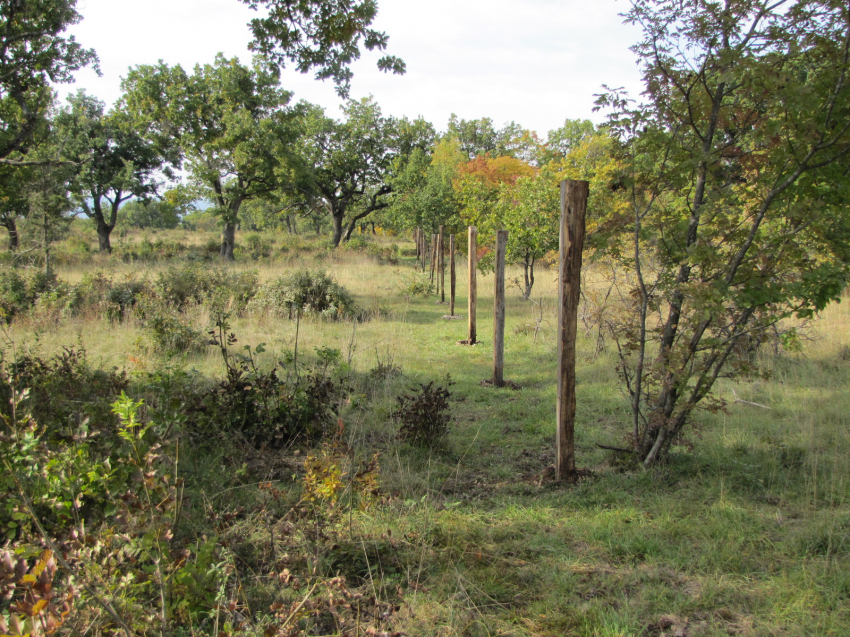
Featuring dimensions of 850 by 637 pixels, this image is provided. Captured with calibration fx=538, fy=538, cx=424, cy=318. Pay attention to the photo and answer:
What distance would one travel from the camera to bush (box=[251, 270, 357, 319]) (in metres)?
11.7

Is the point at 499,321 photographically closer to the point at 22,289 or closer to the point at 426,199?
the point at 22,289

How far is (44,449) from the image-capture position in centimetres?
257

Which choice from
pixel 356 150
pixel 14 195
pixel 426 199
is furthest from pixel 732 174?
pixel 356 150

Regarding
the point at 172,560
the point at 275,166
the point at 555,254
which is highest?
the point at 275,166

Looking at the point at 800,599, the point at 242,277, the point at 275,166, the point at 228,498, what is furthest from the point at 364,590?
the point at 275,166

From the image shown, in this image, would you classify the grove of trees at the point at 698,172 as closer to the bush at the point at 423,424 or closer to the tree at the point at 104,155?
the bush at the point at 423,424

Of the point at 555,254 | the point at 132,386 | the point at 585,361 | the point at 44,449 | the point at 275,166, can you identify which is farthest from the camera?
the point at 275,166

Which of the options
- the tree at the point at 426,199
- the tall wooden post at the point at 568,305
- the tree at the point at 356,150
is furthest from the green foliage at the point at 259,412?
the tree at the point at 356,150

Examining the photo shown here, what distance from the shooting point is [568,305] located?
425 centimetres

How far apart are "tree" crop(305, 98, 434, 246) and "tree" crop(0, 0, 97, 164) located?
25630 millimetres

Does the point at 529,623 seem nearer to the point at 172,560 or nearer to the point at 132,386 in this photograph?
the point at 172,560

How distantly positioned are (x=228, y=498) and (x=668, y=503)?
3.06 meters

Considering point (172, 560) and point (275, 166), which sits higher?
point (275, 166)

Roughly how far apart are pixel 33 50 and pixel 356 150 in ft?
91.0
